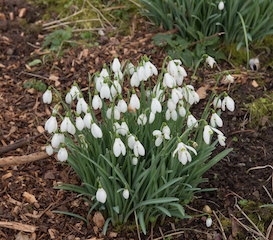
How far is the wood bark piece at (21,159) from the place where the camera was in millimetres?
2896

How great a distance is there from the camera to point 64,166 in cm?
296

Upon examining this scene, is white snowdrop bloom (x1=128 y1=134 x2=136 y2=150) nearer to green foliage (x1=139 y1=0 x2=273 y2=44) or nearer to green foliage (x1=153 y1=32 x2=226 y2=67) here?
green foliage (x1=153 y1=32 x2=226 y2=67)

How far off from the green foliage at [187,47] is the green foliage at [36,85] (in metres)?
1.58

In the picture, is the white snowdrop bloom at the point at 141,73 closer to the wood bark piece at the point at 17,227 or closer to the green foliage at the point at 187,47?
the wood bark piece at the point at 17,227

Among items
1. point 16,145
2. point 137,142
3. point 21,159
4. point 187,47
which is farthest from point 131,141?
point 187,47

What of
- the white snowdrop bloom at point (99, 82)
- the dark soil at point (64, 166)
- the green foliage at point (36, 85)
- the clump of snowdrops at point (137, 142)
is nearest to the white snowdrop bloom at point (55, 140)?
the clump of snowdrops at point (137, 142)

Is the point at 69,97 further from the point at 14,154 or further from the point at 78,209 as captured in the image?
the point at 14,154

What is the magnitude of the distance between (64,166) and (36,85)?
1.39 m

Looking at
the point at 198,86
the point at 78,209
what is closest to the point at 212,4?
the point at 198,86

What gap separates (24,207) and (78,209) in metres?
0.47

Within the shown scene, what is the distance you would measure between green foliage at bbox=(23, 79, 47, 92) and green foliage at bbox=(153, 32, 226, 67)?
1.58m

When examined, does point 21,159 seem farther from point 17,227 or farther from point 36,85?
point 36,85

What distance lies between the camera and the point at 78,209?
2.58 meters

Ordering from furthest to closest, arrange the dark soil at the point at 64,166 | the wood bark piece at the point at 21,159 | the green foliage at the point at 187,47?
the green foliage at the point at 187,47 → the wood bark piece at the point at 21,159 → the dark soil at the point at 64,166
